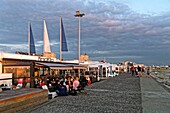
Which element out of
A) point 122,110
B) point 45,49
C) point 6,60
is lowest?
point 122,110

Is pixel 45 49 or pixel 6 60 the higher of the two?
pixel 45 49

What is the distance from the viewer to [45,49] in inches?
1144

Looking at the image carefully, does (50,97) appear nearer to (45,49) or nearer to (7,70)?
(7,70)

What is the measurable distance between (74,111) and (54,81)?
6.84 metres

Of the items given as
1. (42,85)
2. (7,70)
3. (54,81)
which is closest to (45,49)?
(7,70)

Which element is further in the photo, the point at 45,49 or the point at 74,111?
the point at 45,49

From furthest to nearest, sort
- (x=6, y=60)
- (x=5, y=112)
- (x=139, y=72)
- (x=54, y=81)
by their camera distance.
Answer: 1. (x=139, y=72)
2. (x=6, y=60)
3. (x=54, y=81)
4. (x=5, y=112)

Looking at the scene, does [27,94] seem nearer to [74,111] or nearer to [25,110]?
[25,110]

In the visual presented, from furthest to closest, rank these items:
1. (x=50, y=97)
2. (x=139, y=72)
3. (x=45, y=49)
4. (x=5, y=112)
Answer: (x=139, y=72)
(x=45, y=49)
(x=50, y=97)
(x=5, y=112)

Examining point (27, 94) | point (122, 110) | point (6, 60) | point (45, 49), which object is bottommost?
point (122, 110)

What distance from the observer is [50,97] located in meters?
10.2

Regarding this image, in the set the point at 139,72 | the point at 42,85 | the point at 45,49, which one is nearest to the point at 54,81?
the point at 42,85

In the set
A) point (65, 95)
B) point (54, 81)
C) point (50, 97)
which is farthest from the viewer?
point (54, 81)

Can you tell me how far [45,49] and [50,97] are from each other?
19297mm
